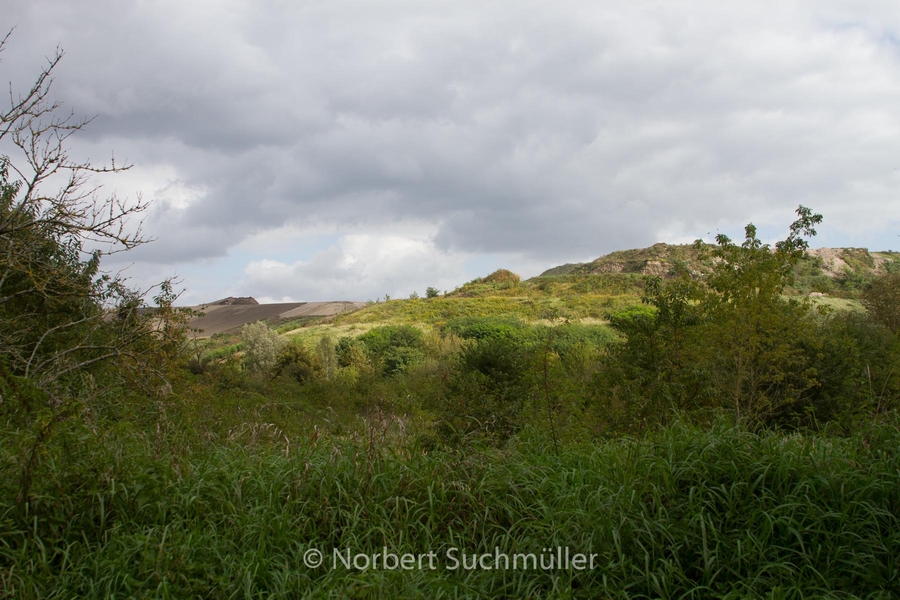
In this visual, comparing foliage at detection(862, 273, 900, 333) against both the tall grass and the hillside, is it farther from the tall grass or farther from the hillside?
the tall grass

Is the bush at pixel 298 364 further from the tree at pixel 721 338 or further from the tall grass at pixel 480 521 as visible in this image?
the tall grass at pixel 480 521

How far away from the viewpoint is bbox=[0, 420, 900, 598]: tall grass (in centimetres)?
304

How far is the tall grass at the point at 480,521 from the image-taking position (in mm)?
3037

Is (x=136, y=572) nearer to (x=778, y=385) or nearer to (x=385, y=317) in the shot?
(x=778, y=385)

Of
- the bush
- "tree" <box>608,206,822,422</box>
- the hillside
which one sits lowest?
the bush

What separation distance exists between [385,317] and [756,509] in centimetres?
4243

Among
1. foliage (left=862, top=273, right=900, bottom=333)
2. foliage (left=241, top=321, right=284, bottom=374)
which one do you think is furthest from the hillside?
foliage (left=241, top=321, right=284, bottom=374)

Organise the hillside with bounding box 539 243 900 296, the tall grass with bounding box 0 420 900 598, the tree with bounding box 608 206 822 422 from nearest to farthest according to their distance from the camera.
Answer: the tall grass with bounding box 0 420 900 598, the tree with bounding box 608 206 822 422, the hillside with bounding box 539 243 900 296

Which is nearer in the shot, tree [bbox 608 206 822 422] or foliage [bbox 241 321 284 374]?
tree [bbox 608 206 822 422]

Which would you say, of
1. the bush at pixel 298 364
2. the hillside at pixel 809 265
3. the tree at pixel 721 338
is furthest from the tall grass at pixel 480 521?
the hillside at pixel 809 265

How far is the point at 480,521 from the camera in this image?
3.69 metres

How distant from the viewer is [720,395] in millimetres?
8836

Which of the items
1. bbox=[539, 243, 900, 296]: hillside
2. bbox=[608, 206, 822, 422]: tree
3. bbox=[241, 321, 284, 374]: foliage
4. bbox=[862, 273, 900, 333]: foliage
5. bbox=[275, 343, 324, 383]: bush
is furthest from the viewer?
bbox=[539, 243, 900, 296]: hillside

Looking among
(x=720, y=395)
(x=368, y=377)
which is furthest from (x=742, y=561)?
(x=368, y=377)
